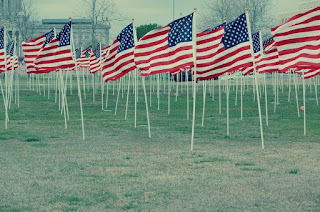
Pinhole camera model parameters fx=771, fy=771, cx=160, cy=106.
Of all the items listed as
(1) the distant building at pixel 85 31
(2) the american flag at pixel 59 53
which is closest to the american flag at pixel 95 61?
(2) the american flag at pixel 59 53

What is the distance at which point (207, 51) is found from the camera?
17.9 metres

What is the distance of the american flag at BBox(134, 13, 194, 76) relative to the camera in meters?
17.2

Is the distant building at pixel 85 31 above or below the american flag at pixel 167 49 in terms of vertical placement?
above

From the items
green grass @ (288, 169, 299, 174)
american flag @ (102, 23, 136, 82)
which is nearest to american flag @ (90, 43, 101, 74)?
american flag @ (102, 23, 136, 82)

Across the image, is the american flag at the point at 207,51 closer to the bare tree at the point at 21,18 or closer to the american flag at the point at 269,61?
the american flag at the point at 269,61

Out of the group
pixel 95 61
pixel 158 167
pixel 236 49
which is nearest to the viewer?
pixel 158 167

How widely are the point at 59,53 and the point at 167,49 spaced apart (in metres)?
3.79

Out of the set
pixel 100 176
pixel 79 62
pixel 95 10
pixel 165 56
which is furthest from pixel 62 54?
pixel 95 10

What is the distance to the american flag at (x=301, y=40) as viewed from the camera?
1641 cm

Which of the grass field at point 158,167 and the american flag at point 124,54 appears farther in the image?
the american flag at point 124,54

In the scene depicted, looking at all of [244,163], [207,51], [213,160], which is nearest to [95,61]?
[207,51]

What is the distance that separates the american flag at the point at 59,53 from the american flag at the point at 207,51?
3.83 m

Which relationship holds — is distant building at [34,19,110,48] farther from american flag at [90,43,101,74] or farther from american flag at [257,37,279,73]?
american flag at [257,37,279,73]

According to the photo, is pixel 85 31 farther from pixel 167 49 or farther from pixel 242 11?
pixel 167 49
